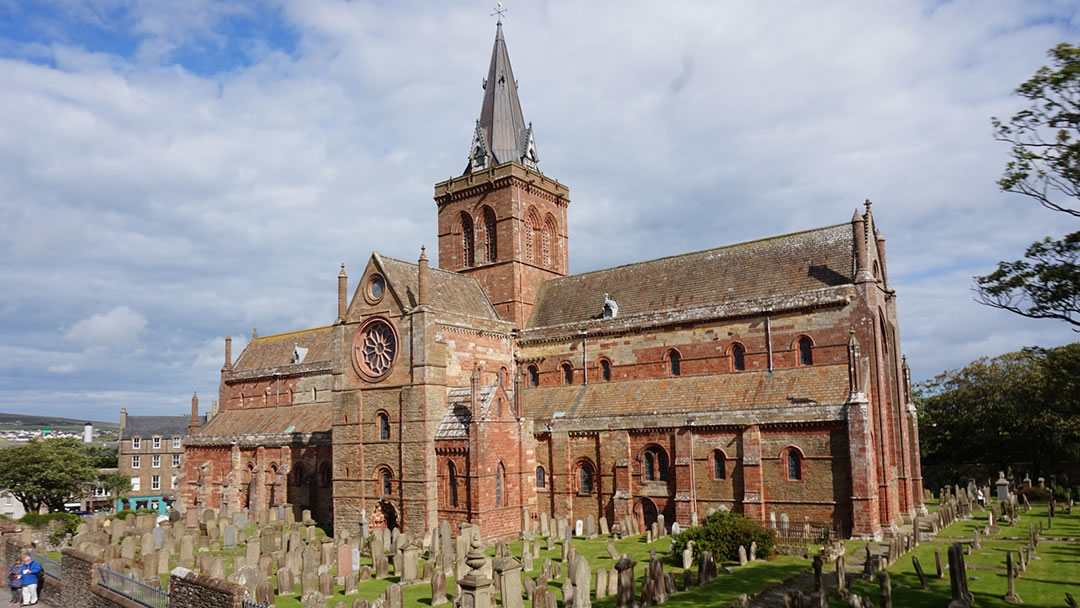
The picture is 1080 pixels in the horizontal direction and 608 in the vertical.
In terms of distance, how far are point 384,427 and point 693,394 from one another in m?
13.7

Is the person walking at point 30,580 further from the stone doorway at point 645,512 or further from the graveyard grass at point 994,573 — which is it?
the graveyard grass at point 994,573

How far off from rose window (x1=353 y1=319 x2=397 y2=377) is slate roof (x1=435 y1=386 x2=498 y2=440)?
3.20 meters

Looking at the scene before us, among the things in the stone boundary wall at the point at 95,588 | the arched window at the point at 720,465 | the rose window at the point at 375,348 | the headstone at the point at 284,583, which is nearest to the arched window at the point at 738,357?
the arched window at the point at 720,465

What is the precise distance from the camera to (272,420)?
1841 inches

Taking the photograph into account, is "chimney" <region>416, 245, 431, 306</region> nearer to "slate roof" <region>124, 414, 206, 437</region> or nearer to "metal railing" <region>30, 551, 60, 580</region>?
"metal railing" <region>30, 551, 60, 580</region>

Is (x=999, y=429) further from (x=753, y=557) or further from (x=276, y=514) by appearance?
(x=276, y=514)

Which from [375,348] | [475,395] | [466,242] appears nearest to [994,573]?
[475,395]

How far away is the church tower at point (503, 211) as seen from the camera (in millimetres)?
40938

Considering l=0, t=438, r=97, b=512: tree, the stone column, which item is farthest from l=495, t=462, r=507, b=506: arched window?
l=0, t=438, r=97, b=512: tree

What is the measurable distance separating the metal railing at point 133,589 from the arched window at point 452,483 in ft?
44.7

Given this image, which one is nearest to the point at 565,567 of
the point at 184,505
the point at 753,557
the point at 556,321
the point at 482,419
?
the point at 753,557

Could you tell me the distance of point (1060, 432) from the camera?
149ft

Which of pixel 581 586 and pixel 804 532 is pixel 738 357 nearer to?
pixel 804 532

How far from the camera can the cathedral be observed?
2859cm
